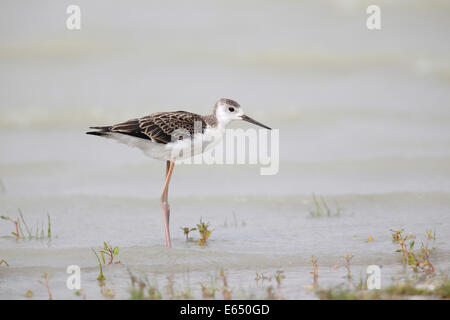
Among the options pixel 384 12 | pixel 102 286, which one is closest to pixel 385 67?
pixel 384 12

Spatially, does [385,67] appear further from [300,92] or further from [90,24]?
[90,24]

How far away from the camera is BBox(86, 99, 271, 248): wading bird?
26.0 ft

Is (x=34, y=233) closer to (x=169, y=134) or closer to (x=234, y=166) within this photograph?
(x=169, y=134)

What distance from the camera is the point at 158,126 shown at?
7996mm

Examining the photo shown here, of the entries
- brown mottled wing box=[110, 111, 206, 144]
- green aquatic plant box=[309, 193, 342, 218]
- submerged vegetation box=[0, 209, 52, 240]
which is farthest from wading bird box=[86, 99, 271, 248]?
green aquatic plant box=[309, 193, 342, 218]

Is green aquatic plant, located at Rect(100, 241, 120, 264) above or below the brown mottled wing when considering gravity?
below

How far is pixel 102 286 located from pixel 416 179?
698 centimetres

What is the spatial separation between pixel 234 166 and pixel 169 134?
4974 millimetres

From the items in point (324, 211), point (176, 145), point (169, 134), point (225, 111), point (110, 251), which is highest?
point (225, 111)

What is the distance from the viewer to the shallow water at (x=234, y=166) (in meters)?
7.09

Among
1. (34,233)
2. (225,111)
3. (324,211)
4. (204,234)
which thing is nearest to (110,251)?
(204,234)

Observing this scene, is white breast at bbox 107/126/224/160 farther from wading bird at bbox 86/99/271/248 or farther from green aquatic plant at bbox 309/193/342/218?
green aquatic plant at bbox 309/193/342/218

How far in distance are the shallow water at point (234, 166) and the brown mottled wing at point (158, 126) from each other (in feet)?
4.09

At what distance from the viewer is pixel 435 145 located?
1384cm
